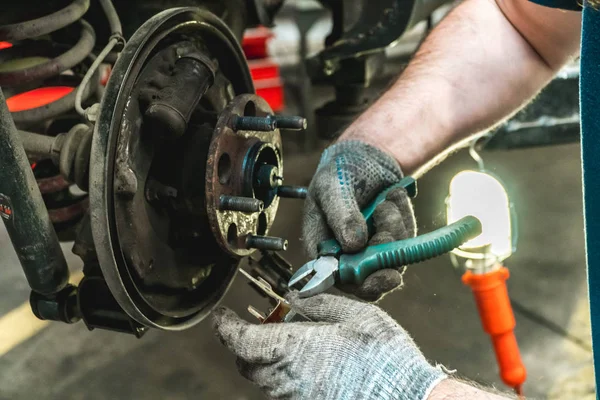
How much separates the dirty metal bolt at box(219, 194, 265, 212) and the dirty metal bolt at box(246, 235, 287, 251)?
66mm

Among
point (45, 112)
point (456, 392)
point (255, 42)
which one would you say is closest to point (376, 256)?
point (456, 392)

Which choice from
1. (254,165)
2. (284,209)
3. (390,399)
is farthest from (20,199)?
(284,209)

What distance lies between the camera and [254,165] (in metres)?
0.69

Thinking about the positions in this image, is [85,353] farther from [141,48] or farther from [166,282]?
[141,48]

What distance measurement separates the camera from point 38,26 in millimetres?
722

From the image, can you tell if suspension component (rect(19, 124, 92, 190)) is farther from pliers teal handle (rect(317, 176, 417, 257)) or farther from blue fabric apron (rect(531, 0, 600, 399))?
blue fabric apron (rect(531, 0, 600, 399))

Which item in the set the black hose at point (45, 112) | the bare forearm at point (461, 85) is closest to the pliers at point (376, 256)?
the bare forearm at point (461, 85)

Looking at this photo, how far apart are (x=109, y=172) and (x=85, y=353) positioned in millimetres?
988

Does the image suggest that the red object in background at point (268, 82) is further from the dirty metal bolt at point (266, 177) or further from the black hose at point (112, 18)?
the dirty metal bolt at point (266, 177)

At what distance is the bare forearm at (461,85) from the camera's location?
87 cm

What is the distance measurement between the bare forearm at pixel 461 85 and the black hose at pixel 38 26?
1.36 ft

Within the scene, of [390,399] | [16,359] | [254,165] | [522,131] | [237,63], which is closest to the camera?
[390,399]

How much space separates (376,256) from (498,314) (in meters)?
0.69

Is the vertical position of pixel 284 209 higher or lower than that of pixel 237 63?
lower
